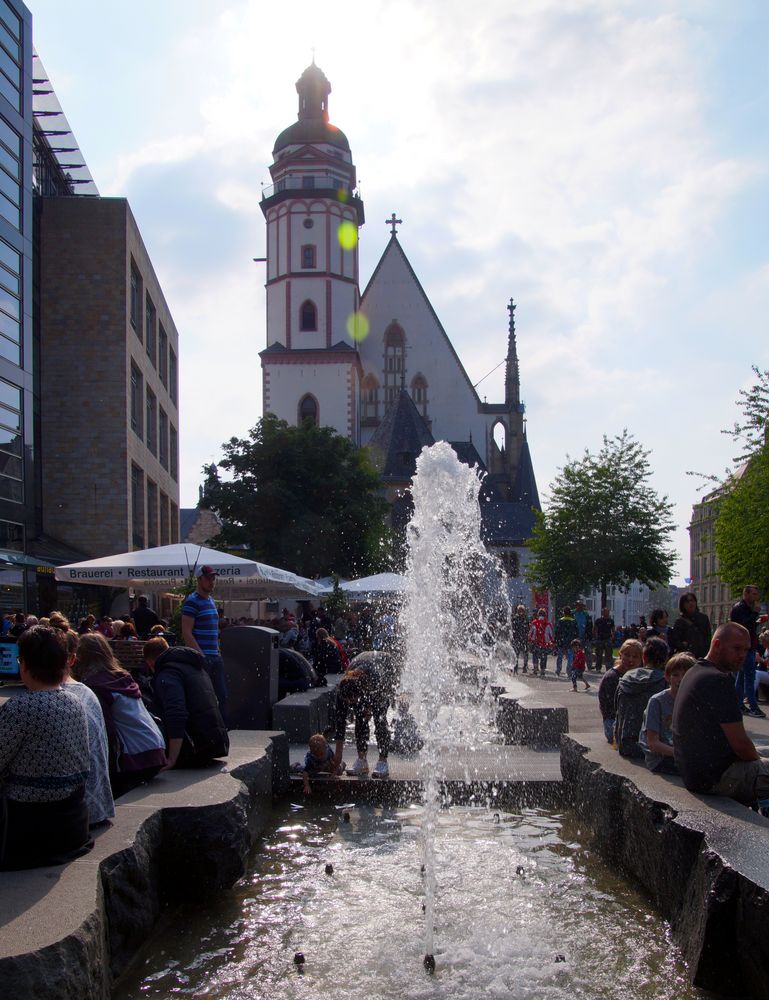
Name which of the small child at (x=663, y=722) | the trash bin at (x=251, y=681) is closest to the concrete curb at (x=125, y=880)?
the small child at (x=663, y=722)

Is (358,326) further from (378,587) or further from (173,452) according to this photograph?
(378,587)

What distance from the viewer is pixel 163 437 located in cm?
4462

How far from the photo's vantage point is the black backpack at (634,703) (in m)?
7.71

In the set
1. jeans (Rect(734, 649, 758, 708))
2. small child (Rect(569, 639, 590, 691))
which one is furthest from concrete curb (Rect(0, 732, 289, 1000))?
small child (Rect(569, 639, 590, 691))

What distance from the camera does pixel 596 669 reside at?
26.9 metres

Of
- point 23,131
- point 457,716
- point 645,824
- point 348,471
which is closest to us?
point 645,824

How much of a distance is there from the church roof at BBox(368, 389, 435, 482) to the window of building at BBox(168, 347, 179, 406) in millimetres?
17045

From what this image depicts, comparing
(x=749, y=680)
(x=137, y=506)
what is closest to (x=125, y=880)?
(x=749, y=680)

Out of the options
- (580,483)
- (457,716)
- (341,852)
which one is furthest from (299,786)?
(580,483)

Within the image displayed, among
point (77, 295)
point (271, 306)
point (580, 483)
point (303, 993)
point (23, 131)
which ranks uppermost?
point (271, 306)

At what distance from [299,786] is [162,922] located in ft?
11.1

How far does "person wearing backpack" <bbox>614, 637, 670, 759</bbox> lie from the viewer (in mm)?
7715

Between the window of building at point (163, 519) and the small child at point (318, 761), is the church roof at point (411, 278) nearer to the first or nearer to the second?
the window of building at point (163, 519)

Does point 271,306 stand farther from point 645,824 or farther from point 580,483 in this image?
point 645,824
